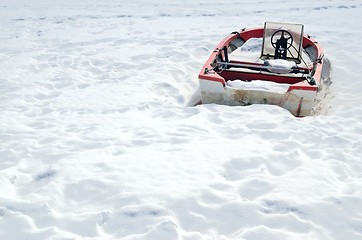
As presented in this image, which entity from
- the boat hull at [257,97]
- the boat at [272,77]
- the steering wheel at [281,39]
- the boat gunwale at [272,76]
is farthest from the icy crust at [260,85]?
the steering wheel at [281,39]

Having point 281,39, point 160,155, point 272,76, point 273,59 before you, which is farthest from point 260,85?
point 160,155

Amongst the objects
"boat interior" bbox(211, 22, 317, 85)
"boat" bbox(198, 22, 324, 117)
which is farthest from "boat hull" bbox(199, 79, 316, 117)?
"boat interior" bbox(211, 22, 317, 85)

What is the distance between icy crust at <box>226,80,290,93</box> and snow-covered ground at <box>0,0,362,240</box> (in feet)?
1.29

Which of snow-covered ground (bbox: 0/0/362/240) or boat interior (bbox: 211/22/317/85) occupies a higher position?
boat interior (bbox: 211/22/317/85)

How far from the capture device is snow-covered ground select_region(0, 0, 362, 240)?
2.86 m

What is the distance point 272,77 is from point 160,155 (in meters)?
3.19

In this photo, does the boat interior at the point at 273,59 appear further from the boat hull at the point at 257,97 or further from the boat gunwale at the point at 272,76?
the boat hull at the point at 257,97

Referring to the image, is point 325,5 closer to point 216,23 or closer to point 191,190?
point 216,23

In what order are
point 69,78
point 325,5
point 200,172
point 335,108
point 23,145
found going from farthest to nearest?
point 325,5
point 69,78
point 335,108
point 23,145
point 200,172

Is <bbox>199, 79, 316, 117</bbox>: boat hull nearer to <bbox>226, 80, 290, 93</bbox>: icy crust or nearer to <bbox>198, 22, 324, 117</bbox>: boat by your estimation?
<bbox>198, 22, 324, 117</bbox>: boat

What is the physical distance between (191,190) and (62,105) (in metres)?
3.65

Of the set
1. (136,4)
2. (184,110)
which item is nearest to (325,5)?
(136,4)

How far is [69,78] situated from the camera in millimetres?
7125

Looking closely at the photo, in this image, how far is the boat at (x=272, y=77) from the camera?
17.1ft
